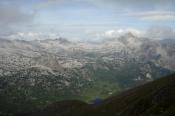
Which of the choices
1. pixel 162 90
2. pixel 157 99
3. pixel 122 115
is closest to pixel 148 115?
pixel 157 99

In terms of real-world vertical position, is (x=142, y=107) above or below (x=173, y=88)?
below

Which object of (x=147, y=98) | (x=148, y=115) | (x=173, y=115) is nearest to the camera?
(x=173, y=115)

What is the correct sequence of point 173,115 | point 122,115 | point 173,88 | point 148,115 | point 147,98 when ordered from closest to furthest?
point 173,115 → point 148,115 → point 173,88 → point 147,98 → point 122,115

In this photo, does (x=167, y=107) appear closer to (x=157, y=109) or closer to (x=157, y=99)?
(x=157, y=109)

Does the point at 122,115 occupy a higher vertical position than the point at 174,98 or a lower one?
lower

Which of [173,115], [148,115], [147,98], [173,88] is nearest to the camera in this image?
[173,115]

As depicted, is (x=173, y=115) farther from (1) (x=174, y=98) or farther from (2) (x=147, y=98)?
(2) (x=147, y=98)

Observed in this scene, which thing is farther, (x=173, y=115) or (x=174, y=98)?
(x=174, y=98)

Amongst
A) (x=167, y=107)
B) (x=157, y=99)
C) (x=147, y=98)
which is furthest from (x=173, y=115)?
(x=147, y=98)

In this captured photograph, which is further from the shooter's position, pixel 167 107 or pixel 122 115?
pixel 122 115

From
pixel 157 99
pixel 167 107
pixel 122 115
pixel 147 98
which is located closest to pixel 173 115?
pixel 167 107
